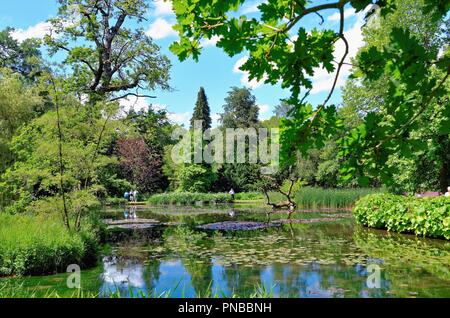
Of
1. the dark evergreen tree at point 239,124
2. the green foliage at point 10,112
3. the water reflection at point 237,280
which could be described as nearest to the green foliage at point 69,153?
the green foliage at point 10,112

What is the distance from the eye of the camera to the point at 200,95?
131ft

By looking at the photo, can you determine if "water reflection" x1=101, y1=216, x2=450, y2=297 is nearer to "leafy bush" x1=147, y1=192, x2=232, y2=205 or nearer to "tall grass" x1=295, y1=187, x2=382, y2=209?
"tall grass" x1=295, y1=187, x2=382, y2=209

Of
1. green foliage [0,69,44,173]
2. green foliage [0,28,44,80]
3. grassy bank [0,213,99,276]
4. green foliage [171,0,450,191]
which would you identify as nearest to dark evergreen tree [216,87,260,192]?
green foliage [0,28,44,80]

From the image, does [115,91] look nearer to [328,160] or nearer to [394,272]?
[394,272]

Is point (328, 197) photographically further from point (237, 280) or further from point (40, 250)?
point (40, 250)

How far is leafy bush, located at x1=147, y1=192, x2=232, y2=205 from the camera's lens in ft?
99.3

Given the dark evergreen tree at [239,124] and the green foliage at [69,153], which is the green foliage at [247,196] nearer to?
the dark evergreen tree at [239,124]

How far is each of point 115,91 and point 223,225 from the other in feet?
21.5

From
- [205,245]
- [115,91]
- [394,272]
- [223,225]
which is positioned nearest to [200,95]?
[115,91]

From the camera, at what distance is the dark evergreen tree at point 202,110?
129 feet

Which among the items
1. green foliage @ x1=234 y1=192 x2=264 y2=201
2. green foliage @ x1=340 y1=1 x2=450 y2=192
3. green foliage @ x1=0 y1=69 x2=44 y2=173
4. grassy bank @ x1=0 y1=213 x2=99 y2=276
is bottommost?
grassy bank @ x1=0 y1=213 x2=99 y2=276

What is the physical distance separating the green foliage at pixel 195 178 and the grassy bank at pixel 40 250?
24.9 meters

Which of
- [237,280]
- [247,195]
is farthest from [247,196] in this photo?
[237,280]

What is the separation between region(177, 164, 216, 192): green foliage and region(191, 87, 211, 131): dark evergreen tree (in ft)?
20.0
